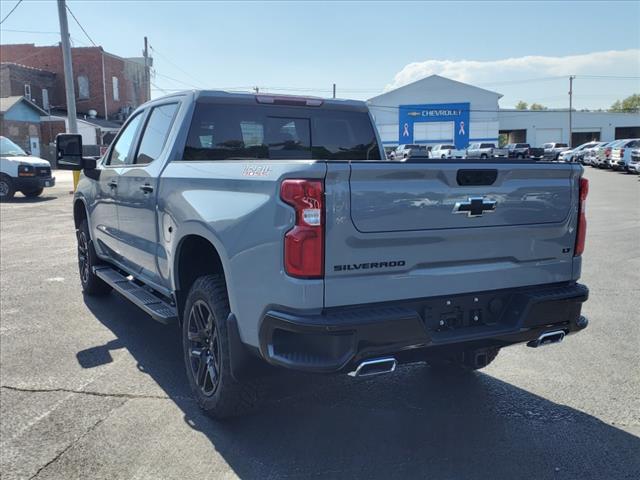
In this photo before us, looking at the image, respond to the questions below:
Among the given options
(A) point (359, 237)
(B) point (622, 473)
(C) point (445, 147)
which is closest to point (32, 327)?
(A) point (359, 237)

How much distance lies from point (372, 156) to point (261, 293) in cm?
278

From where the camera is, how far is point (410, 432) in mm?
3643

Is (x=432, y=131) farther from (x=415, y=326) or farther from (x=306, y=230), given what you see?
(x=306, y=230)

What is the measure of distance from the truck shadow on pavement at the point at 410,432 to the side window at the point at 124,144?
216 centimetres

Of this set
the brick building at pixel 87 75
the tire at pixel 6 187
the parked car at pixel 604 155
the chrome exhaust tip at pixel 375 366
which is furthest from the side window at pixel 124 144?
the brick building at pixel 87 75

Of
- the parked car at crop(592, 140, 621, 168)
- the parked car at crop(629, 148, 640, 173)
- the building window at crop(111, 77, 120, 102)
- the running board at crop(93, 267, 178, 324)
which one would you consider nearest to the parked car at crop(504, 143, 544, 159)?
the running board at crop(93, 267, 178, 324)

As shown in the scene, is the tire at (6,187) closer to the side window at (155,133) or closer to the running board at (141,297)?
the running board at (141,297)

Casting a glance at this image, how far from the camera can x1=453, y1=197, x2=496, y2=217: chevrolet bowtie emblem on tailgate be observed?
3.18 meters

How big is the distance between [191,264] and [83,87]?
54943mm

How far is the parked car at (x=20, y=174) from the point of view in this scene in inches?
767

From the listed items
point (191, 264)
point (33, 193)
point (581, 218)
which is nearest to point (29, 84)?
point (33, 193)

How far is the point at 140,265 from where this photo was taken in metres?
5.12

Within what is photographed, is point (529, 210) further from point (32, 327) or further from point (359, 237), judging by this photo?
point (32, 327)

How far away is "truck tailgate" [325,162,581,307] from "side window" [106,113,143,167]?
3313mm
